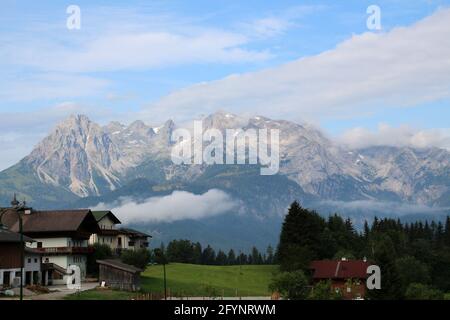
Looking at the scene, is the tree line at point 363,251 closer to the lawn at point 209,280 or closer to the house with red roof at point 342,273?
the house with red roof at point 342,273

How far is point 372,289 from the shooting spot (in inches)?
3452

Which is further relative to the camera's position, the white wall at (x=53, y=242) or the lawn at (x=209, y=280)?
the white wall at (x=53, y=242)

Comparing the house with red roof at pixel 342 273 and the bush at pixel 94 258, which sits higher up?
the bush at pixel 94 258

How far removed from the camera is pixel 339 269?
373 ft

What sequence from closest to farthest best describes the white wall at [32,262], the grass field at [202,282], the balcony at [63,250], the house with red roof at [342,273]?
the grass field at [202,282] → the white wall at [32,262] → the balcony at [63,250] → the house with red roof at [342,273]

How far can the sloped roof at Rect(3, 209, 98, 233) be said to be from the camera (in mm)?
100625

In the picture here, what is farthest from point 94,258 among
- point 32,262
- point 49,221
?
point 32,262

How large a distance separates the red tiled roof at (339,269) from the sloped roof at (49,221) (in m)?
36.7

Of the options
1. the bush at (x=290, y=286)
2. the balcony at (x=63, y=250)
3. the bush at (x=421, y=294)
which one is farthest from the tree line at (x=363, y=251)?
the balcony at (x=63, y=250)

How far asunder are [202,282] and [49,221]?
22995mm

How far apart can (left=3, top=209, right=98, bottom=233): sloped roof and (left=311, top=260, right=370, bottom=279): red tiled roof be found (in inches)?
1446

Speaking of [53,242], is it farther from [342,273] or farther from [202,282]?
[342,273]

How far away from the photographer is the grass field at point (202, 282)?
77656mm
